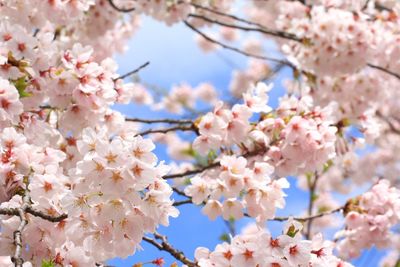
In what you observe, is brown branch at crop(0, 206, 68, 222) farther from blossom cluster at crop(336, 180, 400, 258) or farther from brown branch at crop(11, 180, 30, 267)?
blossom cluster at crop(336, 180, 400, 258)

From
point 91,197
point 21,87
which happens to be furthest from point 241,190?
point 21,87

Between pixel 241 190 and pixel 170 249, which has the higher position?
pixel 241 190

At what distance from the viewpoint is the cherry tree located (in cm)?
268

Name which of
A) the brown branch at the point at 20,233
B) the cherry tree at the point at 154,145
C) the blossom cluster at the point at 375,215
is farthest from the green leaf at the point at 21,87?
the blossom cluster at the point at 375,215

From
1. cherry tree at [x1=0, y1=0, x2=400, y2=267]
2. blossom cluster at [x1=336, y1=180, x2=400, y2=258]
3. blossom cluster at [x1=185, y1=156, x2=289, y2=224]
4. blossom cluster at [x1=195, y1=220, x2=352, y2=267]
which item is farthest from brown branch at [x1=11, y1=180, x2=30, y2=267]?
blossom cluster at [x1=336, y1=180, x2=400, y2=258]

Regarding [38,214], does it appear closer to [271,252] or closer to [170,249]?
[170,249]

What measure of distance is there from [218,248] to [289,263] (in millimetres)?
369

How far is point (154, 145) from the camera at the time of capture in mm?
2656

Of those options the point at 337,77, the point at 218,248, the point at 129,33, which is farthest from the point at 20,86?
the point at 129,33

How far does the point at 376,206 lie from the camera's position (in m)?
4.44

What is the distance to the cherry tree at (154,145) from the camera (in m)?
2.68

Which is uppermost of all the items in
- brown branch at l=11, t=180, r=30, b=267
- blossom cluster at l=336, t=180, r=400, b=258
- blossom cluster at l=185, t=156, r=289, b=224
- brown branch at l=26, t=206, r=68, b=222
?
brown branch at l=11, t=180, r=30, b=267

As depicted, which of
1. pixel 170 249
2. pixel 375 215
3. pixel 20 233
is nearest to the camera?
pixel 20 233

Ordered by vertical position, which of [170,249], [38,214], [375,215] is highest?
[38,214]
